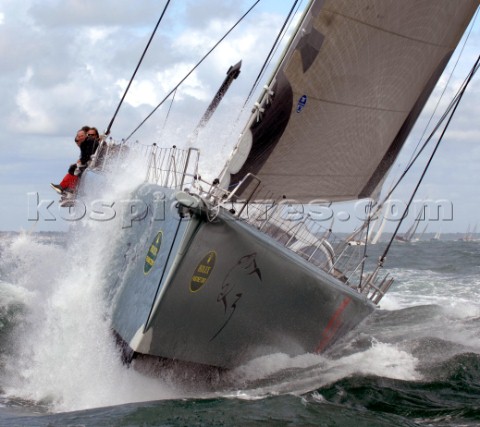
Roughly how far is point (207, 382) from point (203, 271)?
1162 mm

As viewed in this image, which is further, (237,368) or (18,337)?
(18,337)

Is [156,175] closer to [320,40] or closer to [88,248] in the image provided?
[88,248]

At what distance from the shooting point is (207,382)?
6.82 m

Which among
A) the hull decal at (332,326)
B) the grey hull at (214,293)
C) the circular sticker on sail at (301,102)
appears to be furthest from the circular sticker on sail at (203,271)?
the circular sticker on sail at (301,102)

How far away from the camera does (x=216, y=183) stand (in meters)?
6.62

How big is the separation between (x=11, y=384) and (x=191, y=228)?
8.40 feet

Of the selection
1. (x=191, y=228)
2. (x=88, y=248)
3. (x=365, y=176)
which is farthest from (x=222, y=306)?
(x=365, y=176)

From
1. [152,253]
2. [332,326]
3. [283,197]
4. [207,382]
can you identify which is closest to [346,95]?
[283,197]

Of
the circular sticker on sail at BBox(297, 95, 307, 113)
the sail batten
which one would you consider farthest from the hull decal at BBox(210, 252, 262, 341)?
the circular sticker on sail at BBox(297, 95, 307, 113)

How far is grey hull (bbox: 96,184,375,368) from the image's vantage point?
6.23m

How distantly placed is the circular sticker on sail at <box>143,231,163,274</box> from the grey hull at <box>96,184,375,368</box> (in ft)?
0.04

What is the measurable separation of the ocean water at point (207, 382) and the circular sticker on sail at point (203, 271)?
87 cm

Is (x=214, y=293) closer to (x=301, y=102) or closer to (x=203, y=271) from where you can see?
(x=203, y=271)

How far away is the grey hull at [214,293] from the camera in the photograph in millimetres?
6234
